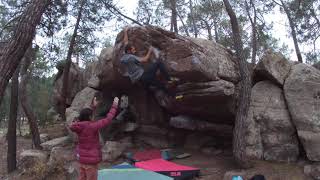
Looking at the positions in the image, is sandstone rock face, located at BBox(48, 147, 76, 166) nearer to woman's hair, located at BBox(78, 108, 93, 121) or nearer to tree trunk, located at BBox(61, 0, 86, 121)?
tree trunk, located at BBox(61, 0, 86, 121)

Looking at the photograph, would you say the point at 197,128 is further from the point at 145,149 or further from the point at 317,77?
the point at 317,77

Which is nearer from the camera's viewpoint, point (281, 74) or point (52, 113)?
point (281, 74)

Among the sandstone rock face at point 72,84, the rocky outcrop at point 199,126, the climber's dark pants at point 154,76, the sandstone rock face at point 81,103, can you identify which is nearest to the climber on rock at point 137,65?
the climber's dark pants at point 154,76

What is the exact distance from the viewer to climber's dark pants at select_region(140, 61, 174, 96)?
38.4 ft

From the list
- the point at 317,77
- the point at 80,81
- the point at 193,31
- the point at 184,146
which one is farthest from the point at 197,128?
the point at 193,31

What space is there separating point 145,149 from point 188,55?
4033 mm

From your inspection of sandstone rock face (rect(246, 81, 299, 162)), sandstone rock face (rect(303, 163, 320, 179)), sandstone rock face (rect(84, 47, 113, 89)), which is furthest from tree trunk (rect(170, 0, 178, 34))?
sandstone rock face (rect(303, 163, 320, 179))

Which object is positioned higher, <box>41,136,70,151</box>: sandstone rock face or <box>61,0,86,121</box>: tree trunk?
<box>61,0,86,121</box>: tree trunk

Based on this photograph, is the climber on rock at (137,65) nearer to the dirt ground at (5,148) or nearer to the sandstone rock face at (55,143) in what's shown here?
the sandstone rock face at (55,143)

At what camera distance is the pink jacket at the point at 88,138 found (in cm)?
631

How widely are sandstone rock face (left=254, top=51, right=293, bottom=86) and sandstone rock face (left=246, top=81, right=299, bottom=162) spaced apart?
0.40m

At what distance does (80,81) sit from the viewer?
817 inches

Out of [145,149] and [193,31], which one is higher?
[193,31]

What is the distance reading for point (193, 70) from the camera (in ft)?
35.8
